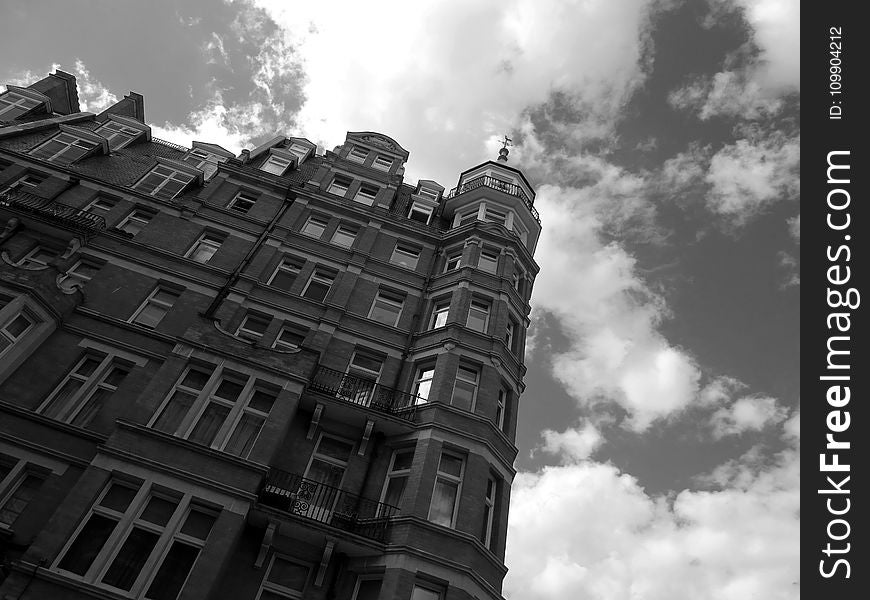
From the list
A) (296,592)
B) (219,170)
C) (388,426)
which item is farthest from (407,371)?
(219,170)

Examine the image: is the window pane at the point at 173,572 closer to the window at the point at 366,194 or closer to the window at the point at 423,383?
the window at the point at 423,383

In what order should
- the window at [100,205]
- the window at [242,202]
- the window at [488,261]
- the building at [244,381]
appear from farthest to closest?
the window at [242,202] → the window at [488,261] → the window at [100,205] → the building at [244,381]

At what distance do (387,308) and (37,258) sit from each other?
13.6 meters

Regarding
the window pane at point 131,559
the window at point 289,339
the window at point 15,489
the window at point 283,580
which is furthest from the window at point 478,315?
the window at point 15,489

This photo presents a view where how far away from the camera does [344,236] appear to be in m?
27.0

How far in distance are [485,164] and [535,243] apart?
18.7 ft

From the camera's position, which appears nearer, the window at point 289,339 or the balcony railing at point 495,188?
the window at point 289,339

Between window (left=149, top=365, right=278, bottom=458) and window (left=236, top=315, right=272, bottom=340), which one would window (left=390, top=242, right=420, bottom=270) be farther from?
window (left=149, top=365, right=278, bottom=458)

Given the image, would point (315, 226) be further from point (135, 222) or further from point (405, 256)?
point (135, 222)

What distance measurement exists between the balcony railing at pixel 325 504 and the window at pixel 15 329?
9072 mm

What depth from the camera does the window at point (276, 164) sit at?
1195 inches

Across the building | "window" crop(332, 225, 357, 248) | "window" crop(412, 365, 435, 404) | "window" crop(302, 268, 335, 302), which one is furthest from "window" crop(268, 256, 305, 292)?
"window" crop(412, 365, 435, 404)

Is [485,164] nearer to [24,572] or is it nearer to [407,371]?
[407,371]

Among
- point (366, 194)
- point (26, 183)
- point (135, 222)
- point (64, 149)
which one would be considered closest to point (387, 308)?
point (366, 194)
